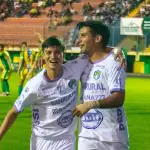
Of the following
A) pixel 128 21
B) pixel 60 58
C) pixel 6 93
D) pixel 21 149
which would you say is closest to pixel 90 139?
pixel 60 58

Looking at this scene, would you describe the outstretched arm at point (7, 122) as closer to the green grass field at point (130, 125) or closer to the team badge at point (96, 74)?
the team badge at point (96, 74)

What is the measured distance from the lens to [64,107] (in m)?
6.91

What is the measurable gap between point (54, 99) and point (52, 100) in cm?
2

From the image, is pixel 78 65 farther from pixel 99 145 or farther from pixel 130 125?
pixel 130 125

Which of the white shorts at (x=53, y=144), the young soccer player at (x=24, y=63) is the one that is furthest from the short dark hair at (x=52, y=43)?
the young soccer player at (x=24, y=63)

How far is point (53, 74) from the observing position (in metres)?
6.85

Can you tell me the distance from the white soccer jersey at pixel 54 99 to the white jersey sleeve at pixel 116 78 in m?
0.36

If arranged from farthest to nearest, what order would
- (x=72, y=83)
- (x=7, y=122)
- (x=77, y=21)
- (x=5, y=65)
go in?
(x=77, y=21) < (x=5, y=65) < (x=72, y=83) < (x=7, y=122)

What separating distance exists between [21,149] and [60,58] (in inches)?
240

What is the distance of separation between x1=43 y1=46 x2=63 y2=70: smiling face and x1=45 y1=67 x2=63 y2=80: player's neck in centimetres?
5

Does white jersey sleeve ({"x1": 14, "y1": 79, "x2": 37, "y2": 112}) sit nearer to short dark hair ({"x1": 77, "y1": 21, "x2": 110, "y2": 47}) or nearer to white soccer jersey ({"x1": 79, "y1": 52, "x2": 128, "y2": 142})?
white soccer jersey ({"x1": 79, "y1": 52, "x2": 128, "y2": 142})

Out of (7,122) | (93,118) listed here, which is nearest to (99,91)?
(93,118)

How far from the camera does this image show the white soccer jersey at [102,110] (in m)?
6.75

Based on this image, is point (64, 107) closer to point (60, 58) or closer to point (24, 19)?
point (60, 58)
